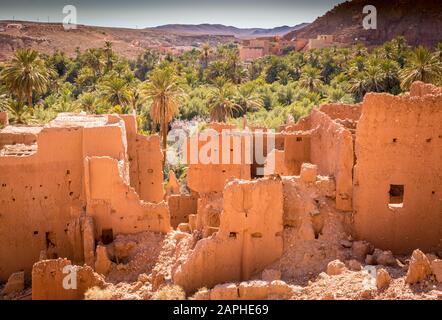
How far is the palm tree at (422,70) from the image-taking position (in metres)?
33.4

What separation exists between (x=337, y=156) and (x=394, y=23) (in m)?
74.2

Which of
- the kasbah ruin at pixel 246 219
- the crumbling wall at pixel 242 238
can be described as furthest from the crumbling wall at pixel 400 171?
the crumbling wall at pixel 242 238

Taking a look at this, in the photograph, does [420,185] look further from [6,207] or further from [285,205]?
[6,207]

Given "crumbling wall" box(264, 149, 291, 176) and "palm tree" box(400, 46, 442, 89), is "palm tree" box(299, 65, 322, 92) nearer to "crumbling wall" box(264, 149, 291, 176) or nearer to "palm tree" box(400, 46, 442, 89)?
"palm tree" box(400, 46, 442, 89)

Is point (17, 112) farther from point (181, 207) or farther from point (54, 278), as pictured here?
point (54, 278)

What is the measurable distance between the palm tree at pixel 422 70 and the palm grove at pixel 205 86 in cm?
5

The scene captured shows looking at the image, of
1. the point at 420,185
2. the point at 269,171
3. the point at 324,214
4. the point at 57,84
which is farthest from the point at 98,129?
the point at 57,84

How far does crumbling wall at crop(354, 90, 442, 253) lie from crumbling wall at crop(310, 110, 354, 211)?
0.27m

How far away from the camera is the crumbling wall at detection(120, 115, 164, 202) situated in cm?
2088

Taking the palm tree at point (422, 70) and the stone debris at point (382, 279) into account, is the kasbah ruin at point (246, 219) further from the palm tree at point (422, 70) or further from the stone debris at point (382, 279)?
the palm tree at point (422, 70)

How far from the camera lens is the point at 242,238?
14.5m

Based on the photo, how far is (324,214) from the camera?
15266 mm
